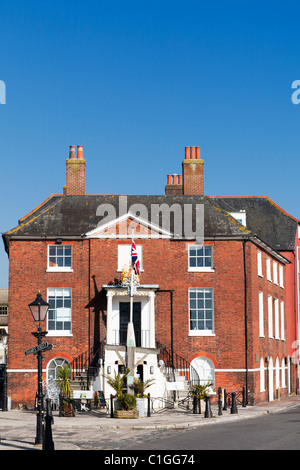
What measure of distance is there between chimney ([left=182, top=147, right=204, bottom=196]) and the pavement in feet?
45.2

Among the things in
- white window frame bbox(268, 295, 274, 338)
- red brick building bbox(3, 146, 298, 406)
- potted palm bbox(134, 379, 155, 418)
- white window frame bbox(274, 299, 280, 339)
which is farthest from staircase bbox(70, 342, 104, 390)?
white window frame bbox(274, 299, 280, 339)

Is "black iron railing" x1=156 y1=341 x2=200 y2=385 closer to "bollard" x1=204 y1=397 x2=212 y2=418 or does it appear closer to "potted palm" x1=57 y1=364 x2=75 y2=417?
"potted palm" x1=57 y1=364 x2=75 y2=417

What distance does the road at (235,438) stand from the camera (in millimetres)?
18766

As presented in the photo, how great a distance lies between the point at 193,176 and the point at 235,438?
23.5 m

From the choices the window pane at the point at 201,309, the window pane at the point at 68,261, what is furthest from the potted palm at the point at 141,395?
the window pane at the point at 68,261

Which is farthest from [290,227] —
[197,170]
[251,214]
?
[197,170]

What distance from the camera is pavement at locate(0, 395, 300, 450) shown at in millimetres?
20594

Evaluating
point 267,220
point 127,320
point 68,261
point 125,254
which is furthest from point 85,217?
point 267,220

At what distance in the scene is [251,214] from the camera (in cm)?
5391

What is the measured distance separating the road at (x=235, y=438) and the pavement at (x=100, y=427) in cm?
75

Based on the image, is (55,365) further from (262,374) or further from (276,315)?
(276,315)

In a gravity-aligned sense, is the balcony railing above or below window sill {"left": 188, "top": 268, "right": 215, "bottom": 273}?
below

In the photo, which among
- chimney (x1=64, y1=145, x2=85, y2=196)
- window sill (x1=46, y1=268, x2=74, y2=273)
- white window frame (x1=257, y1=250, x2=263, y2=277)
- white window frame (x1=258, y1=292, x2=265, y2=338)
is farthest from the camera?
chimney (x1=64, y1=145, x2=85, y2=196)

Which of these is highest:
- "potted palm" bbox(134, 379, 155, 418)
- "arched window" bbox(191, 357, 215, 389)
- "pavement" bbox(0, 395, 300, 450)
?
"arched window" bbox(191, 357, 215, 389)
